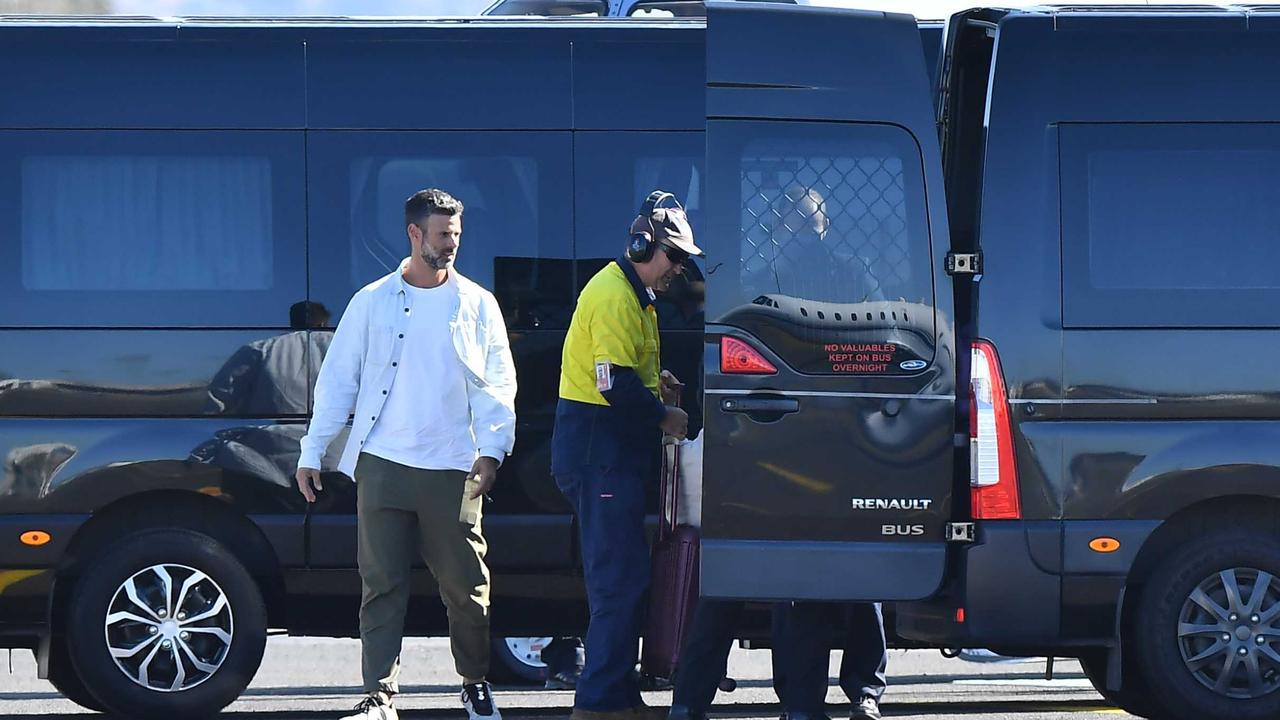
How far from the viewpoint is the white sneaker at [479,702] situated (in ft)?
23.5

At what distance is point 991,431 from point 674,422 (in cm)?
109

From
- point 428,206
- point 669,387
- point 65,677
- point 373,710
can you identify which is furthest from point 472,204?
point 65,677

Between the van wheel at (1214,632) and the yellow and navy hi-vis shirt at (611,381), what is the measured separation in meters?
1.83

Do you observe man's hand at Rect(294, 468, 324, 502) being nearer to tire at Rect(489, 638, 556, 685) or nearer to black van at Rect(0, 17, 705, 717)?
black van at Rect(0, 17, 705, 717)

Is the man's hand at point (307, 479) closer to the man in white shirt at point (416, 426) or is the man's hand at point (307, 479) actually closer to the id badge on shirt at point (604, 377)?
the man in white shirt at point (416, 426)

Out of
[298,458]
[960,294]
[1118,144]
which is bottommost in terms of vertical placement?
[298,458]

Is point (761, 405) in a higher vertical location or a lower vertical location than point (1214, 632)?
higher

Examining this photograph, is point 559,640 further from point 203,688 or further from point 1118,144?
point 1118,144

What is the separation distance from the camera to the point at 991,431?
6453mm

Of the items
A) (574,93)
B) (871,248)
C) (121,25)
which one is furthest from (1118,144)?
(121,25)

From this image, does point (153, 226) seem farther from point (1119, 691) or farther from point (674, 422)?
point (1119, 691)

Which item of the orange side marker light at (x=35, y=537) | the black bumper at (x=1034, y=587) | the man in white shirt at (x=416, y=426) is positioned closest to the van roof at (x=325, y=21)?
the man in white shirt at (x=416, y=426)

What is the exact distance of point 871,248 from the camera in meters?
6.42

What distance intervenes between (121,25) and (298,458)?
6.11 feet
